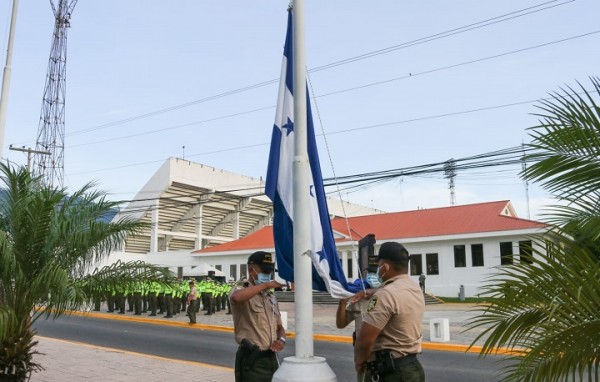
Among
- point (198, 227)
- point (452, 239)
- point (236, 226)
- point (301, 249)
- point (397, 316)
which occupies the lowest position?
point (397, 316)

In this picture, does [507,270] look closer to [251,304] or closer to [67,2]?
[251,304]

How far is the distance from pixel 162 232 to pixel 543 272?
175 feet

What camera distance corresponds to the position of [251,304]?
4980 millimetres

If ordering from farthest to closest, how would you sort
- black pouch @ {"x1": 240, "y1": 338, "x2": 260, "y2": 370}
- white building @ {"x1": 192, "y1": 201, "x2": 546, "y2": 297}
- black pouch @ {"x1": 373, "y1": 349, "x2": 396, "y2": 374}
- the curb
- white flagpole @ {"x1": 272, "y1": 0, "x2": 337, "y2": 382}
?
1. white building @ {"x1": 192, "y1": 201, "x2": 546, "y2": 297}
2. the curb
3. black pouch @ {"x1": 240, "y1": 338, "x2": 260, "y2": 370}
4. white flagpole @ {"x1": 272, "y1": 0, "x2": 337, "y2": 382}
5. black pouch @ {"x1": 373, "y1": 349, "x2": 396, "y2": 374}

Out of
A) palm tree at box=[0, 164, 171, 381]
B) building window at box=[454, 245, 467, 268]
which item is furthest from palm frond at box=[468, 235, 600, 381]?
building window at box=[454, 245, 467, 268]

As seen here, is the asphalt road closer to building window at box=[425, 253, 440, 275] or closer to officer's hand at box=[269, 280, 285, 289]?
officer's hand at box=[269, 280, 285, 289]

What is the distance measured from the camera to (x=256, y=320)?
4988mm

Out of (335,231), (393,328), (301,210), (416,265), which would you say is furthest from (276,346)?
(335,231)

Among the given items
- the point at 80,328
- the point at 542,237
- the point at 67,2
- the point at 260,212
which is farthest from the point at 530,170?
the point at 260,212

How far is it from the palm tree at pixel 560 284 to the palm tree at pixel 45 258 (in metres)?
4.90

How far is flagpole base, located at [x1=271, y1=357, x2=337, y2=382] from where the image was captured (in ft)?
12.7

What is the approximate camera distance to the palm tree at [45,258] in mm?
6828

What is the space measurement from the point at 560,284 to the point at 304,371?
67.1 inches

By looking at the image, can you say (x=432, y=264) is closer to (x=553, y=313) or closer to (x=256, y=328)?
(x=256, y=328)
